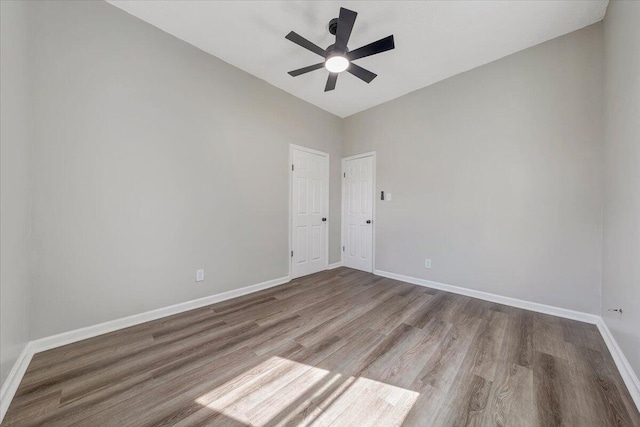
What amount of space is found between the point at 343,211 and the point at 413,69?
97.8 inches

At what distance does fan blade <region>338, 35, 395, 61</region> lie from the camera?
1.91m

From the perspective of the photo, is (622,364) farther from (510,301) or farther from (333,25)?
(333,25)

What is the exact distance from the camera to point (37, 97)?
1.75 meters

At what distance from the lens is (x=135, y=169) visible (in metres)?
2.18

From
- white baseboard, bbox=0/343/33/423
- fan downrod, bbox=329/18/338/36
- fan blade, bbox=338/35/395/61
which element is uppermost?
fan downrod, bbox=329/18/338/36

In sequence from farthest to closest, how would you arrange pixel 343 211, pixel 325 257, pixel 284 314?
pixel 343 211 → pixel 325 257 → pixel 284 314

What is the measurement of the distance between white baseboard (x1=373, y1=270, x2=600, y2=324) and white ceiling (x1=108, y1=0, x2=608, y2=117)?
286cm

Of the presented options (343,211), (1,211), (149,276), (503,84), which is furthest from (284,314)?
(503,84)

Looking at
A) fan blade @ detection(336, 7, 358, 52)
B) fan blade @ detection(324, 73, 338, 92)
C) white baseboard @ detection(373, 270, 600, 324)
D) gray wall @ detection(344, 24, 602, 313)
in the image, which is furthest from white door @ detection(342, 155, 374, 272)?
fan blade @ detection(336, 7, 358, 52)

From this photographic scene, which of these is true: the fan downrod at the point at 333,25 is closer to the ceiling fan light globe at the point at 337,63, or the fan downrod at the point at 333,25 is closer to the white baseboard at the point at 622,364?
the ceiling fan light globe at the point at 337,63

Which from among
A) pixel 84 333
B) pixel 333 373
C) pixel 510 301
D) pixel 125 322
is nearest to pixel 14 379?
pixel 84 333

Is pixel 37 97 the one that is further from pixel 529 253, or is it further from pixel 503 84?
pixel 529 253

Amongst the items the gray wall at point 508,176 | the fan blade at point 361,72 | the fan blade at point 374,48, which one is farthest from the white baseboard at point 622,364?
the fan blade at point 361,72

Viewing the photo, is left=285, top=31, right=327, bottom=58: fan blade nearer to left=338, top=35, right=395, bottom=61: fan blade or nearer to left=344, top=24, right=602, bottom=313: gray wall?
left=338, top=35, right=395, bottom=61: fan blade
